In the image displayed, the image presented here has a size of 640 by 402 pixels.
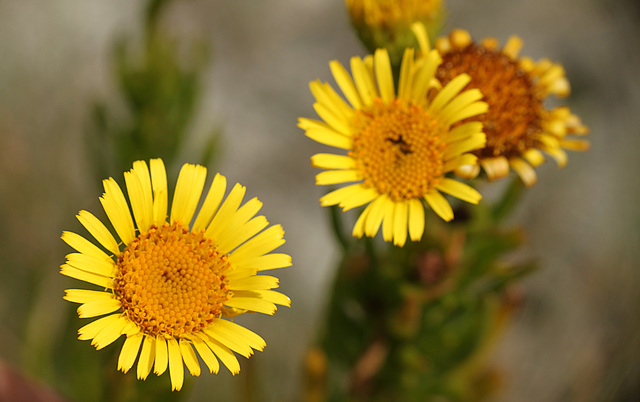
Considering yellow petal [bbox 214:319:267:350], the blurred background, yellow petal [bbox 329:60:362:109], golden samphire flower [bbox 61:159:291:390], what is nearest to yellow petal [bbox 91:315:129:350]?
golden samphire flower [bbox 61:159:291:390]

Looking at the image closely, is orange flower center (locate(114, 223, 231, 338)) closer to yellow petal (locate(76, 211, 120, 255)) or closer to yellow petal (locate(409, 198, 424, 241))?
yellow petal (locate(76, 211, 120, 255))

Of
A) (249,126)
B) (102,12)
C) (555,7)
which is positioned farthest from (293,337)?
(555,7)

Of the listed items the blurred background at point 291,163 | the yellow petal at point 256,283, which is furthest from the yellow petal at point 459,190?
the blurred background at point 291,163

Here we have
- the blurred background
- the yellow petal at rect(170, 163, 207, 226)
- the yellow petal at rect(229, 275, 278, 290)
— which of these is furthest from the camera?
the blurred background

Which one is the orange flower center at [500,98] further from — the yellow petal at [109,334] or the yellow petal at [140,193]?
the yellow petal at [109,334]

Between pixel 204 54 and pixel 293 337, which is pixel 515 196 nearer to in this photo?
pixel 204 54

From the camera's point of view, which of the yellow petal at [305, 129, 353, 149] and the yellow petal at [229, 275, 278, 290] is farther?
the yellow petal at [305, 129, 353, 149]
